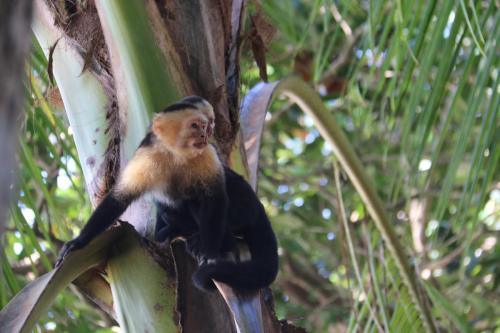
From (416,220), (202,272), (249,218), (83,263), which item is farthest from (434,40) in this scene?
(416,220)

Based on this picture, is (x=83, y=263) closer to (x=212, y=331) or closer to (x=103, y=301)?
(x=103, y=301)

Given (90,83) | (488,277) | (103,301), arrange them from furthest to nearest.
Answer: (488,277) < (90,83) < (103,301)

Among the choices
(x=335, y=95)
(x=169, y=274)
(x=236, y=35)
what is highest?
(x=236, y=35)

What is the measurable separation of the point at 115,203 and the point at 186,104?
28cm

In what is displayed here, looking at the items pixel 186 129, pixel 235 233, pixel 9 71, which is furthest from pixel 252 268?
pixel 9 71

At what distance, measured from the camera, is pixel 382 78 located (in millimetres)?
2029

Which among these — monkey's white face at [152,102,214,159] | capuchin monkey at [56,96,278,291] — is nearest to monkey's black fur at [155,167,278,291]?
capuchin monkey at [56,96,278,291]

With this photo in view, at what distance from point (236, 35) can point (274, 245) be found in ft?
1.82

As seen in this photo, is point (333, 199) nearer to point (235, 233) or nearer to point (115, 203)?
point (235, 233)

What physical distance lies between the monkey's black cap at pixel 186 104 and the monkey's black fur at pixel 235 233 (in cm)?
24

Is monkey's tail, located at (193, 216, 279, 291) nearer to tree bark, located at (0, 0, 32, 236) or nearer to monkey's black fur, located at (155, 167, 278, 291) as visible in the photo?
monkey's black fur, located at (155, 167, 278, 291)

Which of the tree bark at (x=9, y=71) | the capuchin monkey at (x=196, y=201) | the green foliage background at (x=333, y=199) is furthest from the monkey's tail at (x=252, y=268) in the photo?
the tree bark at (x=9, y=71)

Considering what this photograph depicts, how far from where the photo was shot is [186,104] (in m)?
1.61

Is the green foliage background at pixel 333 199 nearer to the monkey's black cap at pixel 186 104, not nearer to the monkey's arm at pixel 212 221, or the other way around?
the monkey's arm at pixel 212 221
